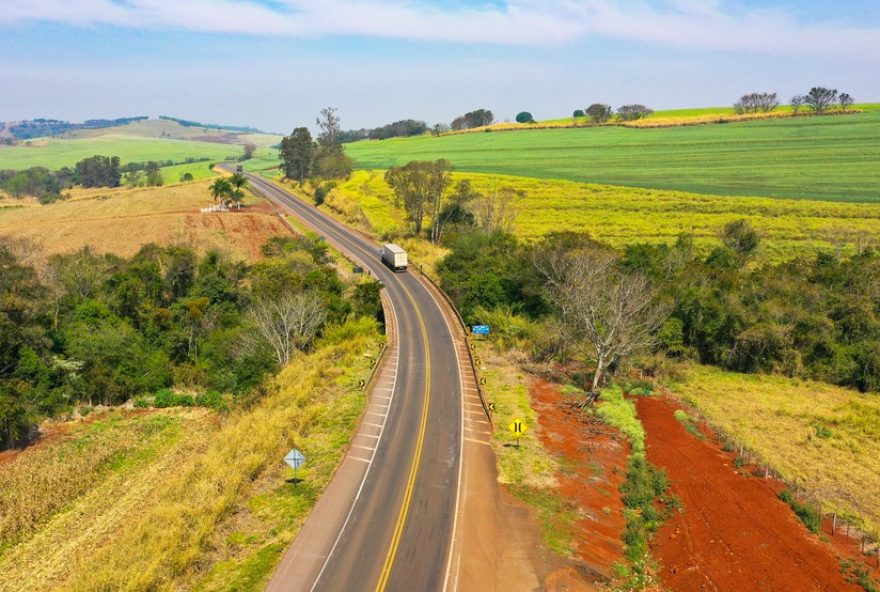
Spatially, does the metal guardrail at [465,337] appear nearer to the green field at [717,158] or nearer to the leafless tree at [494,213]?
the leafless tree at [494,213]

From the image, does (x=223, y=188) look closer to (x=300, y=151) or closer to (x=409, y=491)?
(x=300, y=151)

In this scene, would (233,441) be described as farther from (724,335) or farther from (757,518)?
(724,335)

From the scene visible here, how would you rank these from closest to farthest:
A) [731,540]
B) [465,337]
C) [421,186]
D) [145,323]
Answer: [731,540] < [465,337] < [145,323] < [421,186]

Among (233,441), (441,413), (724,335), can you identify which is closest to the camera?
(233,441)

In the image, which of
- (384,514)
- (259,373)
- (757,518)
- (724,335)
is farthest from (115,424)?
(724,335)

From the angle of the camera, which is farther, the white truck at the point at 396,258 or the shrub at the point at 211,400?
the white truck at the point at 396,258

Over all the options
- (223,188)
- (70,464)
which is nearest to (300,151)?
(223,188)

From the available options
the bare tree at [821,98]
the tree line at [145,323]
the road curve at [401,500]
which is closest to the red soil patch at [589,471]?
the road curve at [401,500]
